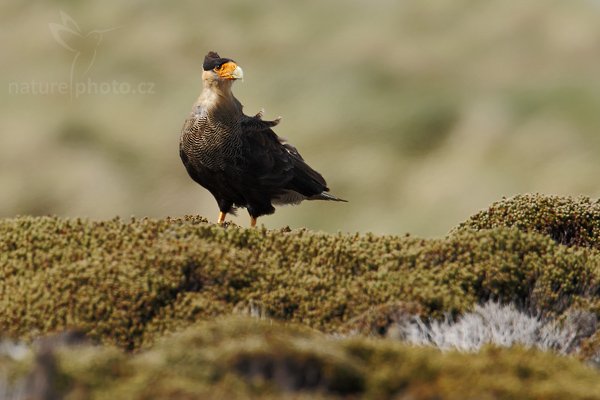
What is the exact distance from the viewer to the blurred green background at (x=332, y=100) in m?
37.2

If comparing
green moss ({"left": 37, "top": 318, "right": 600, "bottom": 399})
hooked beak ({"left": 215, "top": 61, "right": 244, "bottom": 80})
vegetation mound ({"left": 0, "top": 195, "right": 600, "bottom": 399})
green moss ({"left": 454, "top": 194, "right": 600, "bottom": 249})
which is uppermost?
hooked beak ({"left": 215, "top": 61, "right": 244, "bottom": 80})

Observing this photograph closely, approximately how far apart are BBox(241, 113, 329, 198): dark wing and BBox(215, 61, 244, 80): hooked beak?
Result: 607mm

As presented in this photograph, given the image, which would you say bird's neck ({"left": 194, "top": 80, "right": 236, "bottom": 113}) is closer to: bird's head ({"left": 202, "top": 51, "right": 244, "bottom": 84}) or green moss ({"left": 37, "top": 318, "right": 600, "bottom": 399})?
bird's head ({"left": 202, "top": 51, "right": 244, "bottom": 84})

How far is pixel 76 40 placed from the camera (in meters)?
59.2

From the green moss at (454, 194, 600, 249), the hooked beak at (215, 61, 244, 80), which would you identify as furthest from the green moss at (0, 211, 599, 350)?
the hooked beak at (215, 61, 244, 80)

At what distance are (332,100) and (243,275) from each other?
38.0 metres

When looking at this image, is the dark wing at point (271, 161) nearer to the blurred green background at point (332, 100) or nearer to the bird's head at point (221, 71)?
the bird's head at point (221, 71)

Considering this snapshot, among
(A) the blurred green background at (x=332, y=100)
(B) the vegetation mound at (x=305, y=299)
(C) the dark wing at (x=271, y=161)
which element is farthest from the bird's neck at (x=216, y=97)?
(A) the blurred green background at (x=332, y=100)

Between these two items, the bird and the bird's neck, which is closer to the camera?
the bird

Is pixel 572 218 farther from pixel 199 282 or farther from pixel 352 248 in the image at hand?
pixel 199 282

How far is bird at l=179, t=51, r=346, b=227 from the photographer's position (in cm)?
1438

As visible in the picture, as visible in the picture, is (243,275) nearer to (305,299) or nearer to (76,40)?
(305,299)

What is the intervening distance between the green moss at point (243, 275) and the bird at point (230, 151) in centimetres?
325

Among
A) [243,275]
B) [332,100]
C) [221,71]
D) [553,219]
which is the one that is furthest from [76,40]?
[243,275]
